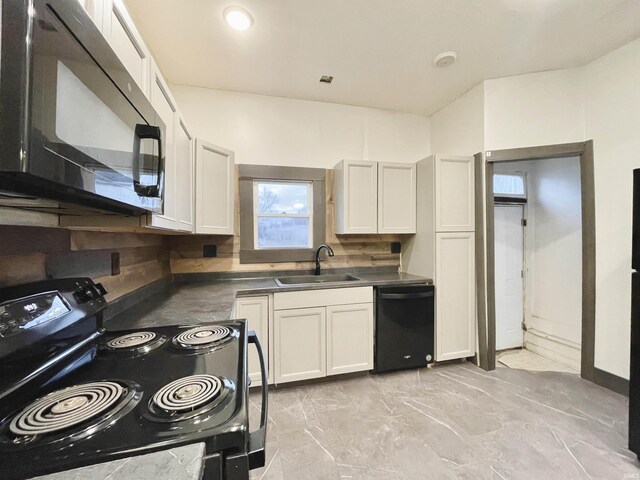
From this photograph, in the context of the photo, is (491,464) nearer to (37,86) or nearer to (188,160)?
(37,86)

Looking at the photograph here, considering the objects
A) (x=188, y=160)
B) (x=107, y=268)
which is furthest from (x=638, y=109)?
(x=107, y=268)

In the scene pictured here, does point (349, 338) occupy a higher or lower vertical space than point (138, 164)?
lower

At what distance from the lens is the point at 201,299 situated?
1.83 meters

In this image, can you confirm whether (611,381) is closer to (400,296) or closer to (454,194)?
(400,296)

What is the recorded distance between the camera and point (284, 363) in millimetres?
2219

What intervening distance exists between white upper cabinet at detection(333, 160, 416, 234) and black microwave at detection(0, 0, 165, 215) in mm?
1984

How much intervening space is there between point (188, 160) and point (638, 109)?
344 centimetres

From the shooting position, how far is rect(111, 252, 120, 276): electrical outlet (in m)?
1.44

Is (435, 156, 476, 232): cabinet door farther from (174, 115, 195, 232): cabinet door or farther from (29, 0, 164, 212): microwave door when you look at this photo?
(29, 0, 164, 212): microwave door

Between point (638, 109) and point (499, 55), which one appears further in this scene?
point (499, 55)

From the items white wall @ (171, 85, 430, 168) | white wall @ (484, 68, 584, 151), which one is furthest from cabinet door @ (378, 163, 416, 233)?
white wall @ (484, 68, 584, 151)

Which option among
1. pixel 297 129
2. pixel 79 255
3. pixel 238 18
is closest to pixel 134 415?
pixel 79 255

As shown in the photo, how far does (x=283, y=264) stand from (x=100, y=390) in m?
2.10

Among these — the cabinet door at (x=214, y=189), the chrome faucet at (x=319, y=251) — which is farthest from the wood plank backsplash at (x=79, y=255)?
the chrome faucet at (x=319, y=251)
